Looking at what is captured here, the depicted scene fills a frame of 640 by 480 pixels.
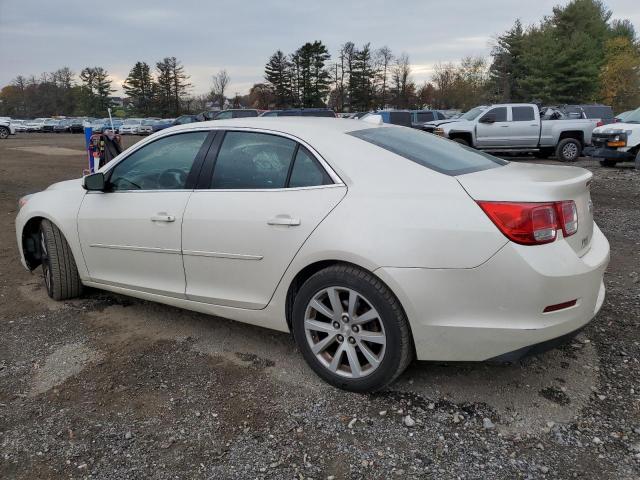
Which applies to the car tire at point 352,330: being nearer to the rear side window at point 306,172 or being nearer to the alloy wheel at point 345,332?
the alloy wheel at point 345,332

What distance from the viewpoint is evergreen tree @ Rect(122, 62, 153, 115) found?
86.8 metres

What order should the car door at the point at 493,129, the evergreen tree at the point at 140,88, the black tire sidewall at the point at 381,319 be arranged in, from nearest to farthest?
1. the black tire sidewall at the point at 381,319
2. the car door at the point at 493,129
3. the evergreen tree at the point at 140,88

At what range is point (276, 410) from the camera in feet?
9.37

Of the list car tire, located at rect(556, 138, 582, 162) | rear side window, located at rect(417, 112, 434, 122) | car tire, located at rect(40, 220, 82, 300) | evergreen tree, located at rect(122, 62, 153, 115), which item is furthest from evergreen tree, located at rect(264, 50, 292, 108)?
car tire, located at rect(40, 220, 82, 300)

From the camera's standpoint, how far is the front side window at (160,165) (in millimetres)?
3650

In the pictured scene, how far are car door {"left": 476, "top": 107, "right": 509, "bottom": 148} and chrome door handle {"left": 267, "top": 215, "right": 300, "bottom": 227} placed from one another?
15.2m

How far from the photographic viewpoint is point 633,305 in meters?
4.14

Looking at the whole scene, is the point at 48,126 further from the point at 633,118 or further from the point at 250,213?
the point at 250,213

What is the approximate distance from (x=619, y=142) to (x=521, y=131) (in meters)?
4.30

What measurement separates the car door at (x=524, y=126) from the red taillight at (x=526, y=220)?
51.1 feet

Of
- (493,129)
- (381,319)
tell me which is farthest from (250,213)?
(493,129)

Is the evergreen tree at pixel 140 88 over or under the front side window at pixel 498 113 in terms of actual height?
over

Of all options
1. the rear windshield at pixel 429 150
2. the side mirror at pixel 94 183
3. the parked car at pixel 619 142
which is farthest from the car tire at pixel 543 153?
the side mirror at pixel 94 183

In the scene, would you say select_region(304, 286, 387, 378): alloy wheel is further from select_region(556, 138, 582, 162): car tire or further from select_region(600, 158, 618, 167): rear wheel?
select_region(556, 138, 582, 162): car tire
